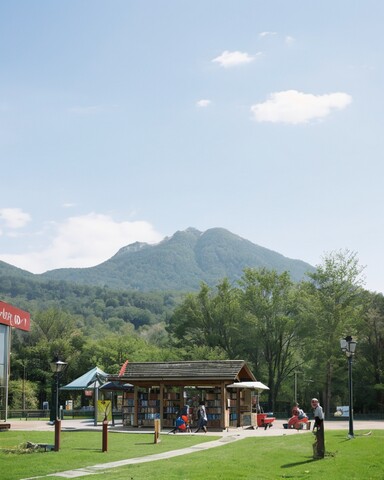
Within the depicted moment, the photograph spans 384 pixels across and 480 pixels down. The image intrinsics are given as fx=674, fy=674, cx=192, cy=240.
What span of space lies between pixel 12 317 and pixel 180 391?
10338 mm

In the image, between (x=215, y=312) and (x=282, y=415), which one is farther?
(x=215, y=312)

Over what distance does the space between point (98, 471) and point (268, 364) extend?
50.1 m

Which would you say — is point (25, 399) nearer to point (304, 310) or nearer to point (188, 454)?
point (304, 310)

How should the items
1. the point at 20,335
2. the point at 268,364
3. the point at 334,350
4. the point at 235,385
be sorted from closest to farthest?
the point at 235,385 < the point at 334,350 < the point at 268,364 < the point at 20,335

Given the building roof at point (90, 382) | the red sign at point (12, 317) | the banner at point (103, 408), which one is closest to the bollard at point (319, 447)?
the banner at point (103, 408)

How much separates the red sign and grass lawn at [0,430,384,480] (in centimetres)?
1106

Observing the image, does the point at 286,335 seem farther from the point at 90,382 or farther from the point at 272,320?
the point at 90,382

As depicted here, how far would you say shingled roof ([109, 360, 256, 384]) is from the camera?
35062 mm

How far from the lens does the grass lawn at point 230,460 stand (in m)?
16.8

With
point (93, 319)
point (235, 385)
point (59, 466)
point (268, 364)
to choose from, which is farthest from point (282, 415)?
point (93, 319)

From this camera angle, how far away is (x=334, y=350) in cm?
5566

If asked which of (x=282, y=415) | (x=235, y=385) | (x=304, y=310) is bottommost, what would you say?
(x=282, y=415)

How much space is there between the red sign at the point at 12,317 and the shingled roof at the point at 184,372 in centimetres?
620

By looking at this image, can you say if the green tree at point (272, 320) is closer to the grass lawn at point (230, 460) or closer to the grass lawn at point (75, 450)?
the grass lawn at point (75, 450)
